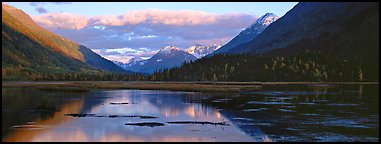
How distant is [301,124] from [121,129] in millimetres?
19619

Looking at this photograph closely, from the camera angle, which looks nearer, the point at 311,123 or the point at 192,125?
the point at 192,125

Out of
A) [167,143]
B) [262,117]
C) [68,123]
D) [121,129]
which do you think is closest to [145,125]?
[121,129]

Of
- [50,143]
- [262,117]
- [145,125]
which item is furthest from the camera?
[262,117]

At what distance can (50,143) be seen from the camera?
3659cm

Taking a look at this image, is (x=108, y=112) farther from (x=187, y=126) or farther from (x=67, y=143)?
(x=67, y=143)

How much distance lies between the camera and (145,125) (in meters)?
48.8

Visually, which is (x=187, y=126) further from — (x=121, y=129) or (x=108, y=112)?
(x=108, y=112)

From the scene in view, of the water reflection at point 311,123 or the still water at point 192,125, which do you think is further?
the water reflection at point 311,123

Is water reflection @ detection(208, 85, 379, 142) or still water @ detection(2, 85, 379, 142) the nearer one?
still water @ detection(2, 85, 379, 142)

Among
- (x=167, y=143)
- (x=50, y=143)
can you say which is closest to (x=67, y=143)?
(x=50, y=143)

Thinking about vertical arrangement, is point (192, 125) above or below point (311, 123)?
below

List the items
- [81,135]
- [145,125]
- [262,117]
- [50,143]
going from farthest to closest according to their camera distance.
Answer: [262,117]
[145,125]
[81,135]
[50,143]

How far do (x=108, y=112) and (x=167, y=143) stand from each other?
29.0m

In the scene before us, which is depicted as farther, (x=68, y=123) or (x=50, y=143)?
(x=68, y=123)
